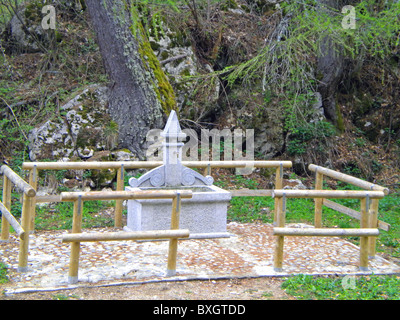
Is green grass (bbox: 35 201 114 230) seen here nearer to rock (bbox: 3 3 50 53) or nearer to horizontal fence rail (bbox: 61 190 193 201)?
horizontal fence rail (bbox: 61 190 193 201)

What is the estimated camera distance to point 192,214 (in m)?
6.71

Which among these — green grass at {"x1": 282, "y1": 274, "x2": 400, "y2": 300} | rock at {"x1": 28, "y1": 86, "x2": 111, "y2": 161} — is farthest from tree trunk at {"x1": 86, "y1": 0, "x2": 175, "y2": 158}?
green grass at {"x1": 282, "y1": 274, "x2": 400, "y2": 300}

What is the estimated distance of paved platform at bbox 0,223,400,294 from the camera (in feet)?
16.9

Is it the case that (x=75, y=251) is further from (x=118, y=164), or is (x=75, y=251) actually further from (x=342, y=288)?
(x=342, y=288)

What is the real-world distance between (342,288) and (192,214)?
2.35 metres

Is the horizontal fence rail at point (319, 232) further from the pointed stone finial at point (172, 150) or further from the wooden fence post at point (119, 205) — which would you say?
the wooden fence post at point (119, 205)

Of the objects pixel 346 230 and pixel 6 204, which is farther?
pixel 6 204

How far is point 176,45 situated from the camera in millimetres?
11375

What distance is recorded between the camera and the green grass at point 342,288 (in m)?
4.76

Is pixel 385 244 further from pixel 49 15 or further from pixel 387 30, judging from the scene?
pixel 49 15

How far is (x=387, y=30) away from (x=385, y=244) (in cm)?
374

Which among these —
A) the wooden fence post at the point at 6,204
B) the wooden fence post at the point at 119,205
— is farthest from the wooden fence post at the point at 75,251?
the wooden fence post at the point at 119,205

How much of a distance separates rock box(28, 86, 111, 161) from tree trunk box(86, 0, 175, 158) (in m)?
0.28

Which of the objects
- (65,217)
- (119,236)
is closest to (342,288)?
(119,236)
